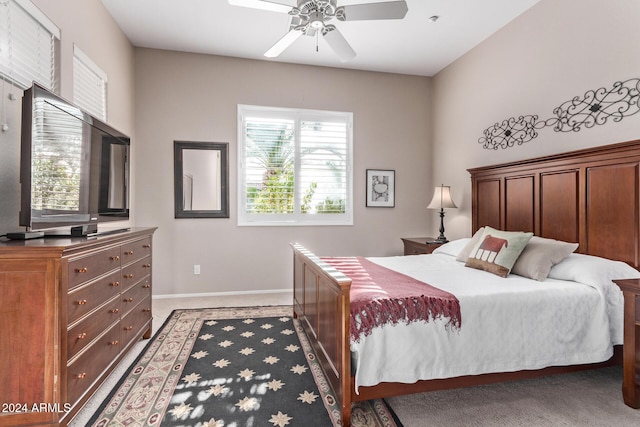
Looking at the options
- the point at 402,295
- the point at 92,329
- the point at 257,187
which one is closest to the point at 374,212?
the point at 257,187

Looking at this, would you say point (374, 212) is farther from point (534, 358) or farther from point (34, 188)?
point (34, 188)

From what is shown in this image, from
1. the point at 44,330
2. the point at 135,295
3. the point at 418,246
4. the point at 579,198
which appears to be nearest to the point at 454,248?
the point at 418,246

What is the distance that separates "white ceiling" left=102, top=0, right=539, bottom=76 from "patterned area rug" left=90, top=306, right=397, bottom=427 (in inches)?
120

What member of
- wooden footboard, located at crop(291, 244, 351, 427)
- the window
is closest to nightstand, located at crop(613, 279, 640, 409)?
wooden footboard, located at crop(291, 244, 351, 427)

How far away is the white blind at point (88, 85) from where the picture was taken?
273 cm

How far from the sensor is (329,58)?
420 centimetres

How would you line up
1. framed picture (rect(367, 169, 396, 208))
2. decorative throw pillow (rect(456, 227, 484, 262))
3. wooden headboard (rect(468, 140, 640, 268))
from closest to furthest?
1. wooden headboard (rect(468, 140, 640, 268))
2. decorative throw pillow (rect(456, 227, 484, 262))
3. framed picture (rect(367, 169, 396, 208))

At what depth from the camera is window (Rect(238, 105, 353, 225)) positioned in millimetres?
4320

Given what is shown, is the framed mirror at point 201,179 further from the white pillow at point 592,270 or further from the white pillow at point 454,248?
the white pillow at point 592,270

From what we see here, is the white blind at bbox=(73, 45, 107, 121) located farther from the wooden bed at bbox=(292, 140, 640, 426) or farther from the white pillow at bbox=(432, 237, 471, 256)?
the white pillow at bbox=(432, 237, 471, 256)

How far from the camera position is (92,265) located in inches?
72.4

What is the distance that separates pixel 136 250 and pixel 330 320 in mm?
1637

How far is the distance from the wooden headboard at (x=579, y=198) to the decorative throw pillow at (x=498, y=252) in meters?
0.43

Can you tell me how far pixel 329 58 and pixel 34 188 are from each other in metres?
3.51
